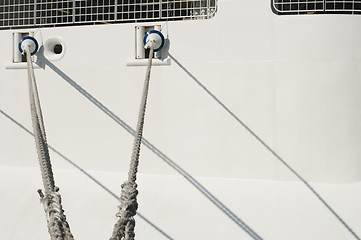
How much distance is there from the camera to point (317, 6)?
5520 millimetres

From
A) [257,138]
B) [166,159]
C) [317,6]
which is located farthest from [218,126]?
[317,6]

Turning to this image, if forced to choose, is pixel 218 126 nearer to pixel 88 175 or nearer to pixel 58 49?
pixel 88 175

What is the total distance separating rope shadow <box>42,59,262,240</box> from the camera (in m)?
4.84

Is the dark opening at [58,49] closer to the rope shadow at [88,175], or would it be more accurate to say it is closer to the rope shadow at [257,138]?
the rope shadow at [88,175]

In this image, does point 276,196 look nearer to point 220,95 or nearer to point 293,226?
point 293,226

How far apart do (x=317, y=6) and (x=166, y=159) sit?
2.66m

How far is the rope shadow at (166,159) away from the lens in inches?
191

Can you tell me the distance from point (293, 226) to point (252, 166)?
0.79 metres

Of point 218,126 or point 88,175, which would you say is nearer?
point 218,126

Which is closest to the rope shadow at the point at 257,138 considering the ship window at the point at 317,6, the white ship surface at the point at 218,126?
the white ship surface at the point at 218,126

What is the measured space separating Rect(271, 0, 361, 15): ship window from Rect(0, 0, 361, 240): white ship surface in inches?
1.1

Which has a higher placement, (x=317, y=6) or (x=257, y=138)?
(x=317, y=6)

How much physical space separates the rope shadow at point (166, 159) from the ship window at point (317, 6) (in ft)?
A: 6.94

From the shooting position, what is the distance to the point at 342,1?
16.8ft
